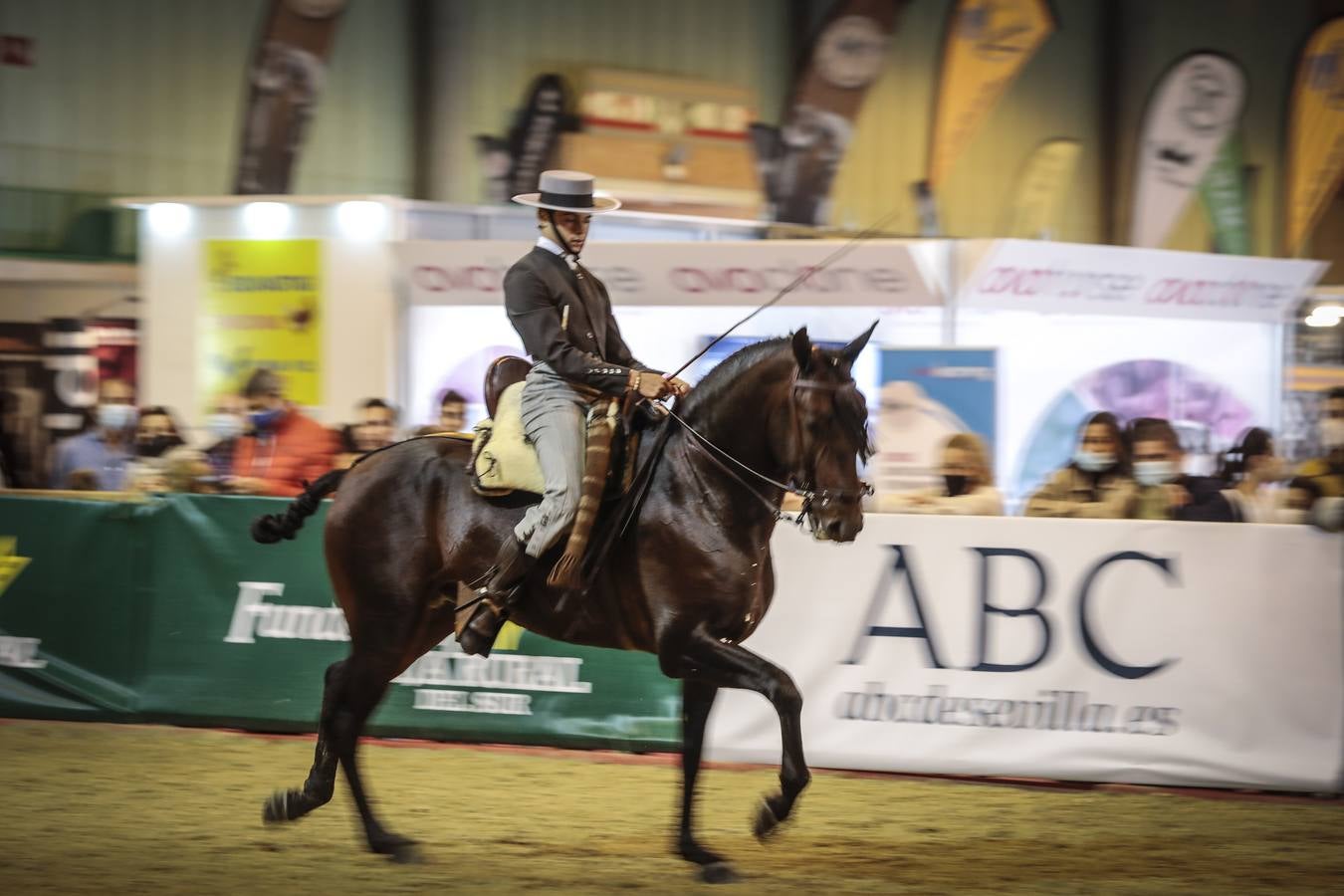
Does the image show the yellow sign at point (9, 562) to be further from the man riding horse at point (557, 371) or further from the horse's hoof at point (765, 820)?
the horse's hoof at point (765, 820)

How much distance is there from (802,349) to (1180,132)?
23321mm

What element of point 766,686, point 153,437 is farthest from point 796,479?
point 153,437

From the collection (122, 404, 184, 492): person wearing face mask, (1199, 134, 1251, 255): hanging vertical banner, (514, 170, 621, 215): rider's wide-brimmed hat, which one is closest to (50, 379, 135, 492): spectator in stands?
(122, 404, 184, 492): person wearing face mask

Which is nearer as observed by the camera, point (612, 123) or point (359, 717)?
point (359, 717)

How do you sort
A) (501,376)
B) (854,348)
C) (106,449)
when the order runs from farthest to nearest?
(106,449)
(501,376)
(854,348)

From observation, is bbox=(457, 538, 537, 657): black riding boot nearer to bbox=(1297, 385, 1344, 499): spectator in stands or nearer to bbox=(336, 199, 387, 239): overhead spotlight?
bbox=(1297, 385, 1344, 499): spectator in stands

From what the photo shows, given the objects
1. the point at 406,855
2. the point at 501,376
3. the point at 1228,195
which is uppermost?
the point at 1228,195

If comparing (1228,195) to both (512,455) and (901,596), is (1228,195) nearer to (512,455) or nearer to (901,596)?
(901,596)

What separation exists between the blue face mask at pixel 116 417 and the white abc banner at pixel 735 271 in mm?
3363

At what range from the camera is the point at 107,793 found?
8094 mm

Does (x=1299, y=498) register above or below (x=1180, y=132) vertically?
below

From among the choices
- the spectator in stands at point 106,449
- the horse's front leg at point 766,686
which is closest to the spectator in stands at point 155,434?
the spectator in stands at point 106,449

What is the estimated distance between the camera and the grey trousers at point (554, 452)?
657 centimetres

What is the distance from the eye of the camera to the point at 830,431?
624cm
